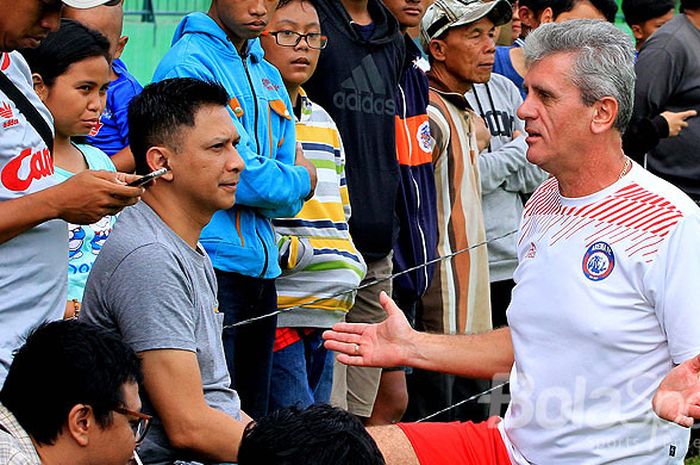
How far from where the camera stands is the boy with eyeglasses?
518 cm

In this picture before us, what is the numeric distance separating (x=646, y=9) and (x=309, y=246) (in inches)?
191

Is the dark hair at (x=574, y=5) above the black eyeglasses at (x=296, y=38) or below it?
below

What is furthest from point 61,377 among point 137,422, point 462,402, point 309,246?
point 462,402

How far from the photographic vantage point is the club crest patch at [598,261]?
4031 millimetres

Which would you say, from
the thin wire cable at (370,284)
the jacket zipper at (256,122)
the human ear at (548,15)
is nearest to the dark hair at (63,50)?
the jacket zipper at (256,122)

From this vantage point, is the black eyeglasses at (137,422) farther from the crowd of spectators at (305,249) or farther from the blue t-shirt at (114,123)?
the blue t-shirt at (114,123)

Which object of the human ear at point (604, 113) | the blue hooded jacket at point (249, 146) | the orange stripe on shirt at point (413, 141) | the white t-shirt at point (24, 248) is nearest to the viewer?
the white t-shirt at point (24, 248)

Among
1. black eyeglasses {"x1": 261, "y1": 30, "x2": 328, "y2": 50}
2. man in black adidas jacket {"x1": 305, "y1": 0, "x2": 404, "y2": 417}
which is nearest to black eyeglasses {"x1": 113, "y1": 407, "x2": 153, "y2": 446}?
man in black adidas jacket {"x1": 305, "y1": 0, "x2": 404, "y2": 417}

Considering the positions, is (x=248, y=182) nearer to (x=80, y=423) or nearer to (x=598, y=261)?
(x=598, y=261)

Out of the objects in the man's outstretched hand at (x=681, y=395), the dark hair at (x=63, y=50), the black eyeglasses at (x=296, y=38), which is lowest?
the man's outstretched hand at (x=681, y=395)

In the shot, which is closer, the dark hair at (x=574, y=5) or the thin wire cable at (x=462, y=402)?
the thin wire cable at (x=462, y=402)

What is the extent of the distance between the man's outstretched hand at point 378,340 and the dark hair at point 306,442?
4.37 feet

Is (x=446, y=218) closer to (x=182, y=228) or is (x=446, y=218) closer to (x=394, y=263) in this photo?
(x=394, y=263)

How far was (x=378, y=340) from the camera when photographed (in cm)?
449
